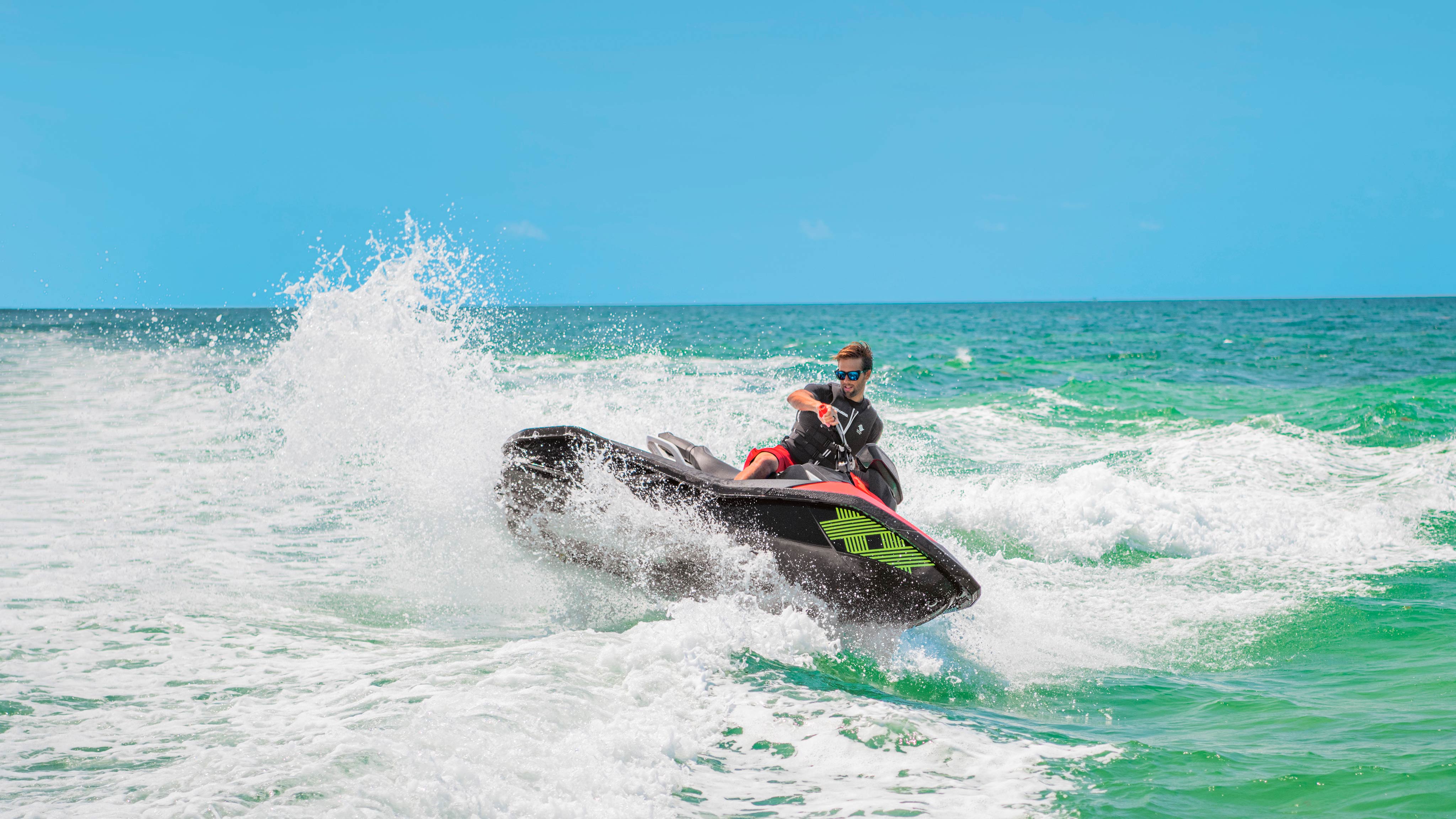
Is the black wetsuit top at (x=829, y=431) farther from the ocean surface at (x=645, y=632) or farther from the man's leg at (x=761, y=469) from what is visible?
the ocean surface at (x=645, y=632)

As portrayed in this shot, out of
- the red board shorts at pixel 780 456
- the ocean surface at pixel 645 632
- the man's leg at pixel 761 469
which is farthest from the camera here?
the red board shorts at pixel 780 456

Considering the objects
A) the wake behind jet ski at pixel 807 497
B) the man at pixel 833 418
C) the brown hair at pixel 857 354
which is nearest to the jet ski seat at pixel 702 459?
the wake behind jet ski at pixel 807 497

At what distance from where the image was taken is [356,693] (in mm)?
4398

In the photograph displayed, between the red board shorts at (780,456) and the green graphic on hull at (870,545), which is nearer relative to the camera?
the green graphic on hull at (870,545)

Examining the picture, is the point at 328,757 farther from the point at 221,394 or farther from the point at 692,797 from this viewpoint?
the point at 221,394

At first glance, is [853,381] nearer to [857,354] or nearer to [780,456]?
[857,354]

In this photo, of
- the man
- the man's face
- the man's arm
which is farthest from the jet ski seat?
the man's face

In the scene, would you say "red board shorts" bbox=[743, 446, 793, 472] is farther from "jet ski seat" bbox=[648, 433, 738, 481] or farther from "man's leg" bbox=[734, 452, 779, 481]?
"jet ski seat" bbox=[648, 433, 738, 481]

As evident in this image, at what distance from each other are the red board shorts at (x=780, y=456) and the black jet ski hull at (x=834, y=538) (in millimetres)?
439

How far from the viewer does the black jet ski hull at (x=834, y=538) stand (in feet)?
17.0

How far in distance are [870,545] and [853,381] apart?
1277 millimetres

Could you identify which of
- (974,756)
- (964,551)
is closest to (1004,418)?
(964,551)

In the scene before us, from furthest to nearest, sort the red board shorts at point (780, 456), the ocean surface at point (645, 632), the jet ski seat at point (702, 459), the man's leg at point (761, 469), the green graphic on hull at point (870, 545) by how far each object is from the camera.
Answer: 1. the jet ski seat at point (702, 459)
2. the red board shorts at point (780, 456)
3. the man's leg at point (761, 469)
4. the green graphic on hull at point (870, 545)
5. the ocean surface at point (645, 632)

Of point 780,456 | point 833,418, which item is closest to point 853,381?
point 833,418
